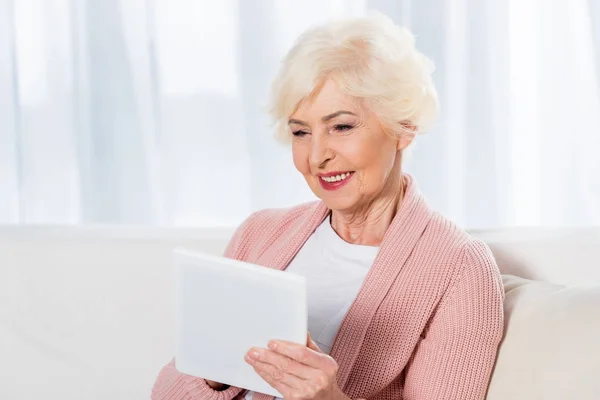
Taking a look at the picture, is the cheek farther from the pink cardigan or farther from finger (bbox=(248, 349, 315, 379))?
finger (bbox=(248, 349, 315, 379))

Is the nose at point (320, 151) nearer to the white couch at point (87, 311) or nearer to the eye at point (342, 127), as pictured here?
the eye at point (342, 127)

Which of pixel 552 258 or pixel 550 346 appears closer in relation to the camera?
pixel 550 346

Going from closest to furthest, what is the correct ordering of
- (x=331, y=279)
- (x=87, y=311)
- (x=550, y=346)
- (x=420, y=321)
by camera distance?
(x=550, y=346) → (x=420, y=321) → (x=331, y=279) → (x=87, y=311)

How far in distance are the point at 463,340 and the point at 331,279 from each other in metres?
0.30

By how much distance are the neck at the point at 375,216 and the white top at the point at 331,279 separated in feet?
0.08

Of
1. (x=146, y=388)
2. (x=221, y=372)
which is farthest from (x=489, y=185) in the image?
(x=221, y=372)

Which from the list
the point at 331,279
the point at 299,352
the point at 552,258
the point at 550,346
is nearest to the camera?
the point at 299,352

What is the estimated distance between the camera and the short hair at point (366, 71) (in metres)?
1.64

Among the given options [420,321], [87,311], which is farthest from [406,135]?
[87,311]

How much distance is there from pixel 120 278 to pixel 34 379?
28 cm

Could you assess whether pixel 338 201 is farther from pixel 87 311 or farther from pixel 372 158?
pixel 87 311

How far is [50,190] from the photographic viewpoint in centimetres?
319

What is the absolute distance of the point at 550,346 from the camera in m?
1.46

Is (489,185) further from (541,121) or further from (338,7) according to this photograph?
(338,7)
